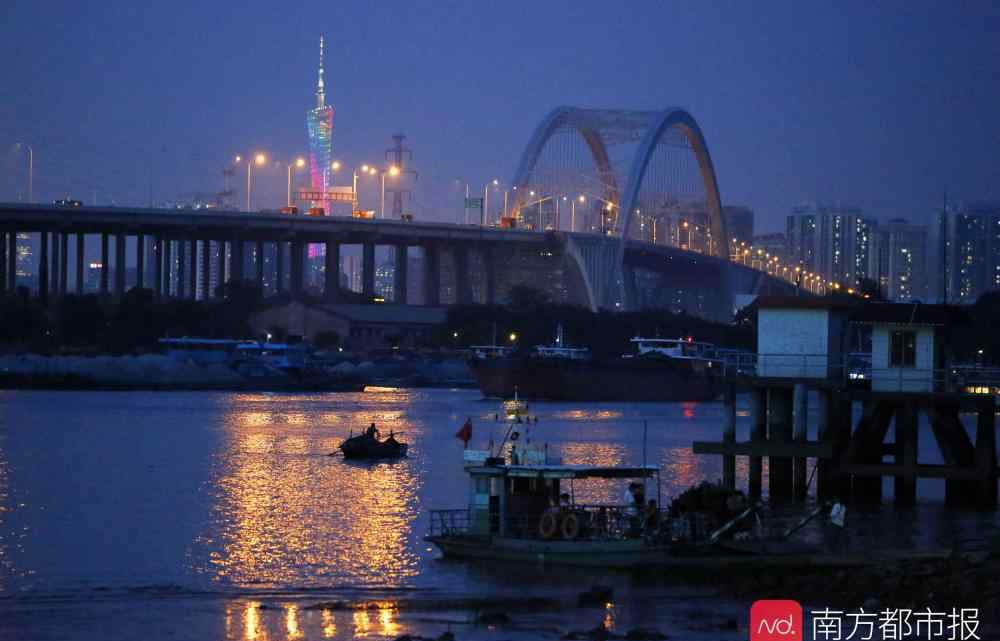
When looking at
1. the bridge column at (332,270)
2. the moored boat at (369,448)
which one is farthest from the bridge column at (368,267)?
the moored boat at (369,448)

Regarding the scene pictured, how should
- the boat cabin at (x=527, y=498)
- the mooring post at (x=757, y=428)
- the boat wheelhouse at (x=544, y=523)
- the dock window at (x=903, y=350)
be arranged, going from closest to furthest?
the boat wheelhouse at (x=544, y=523)
the boat cabin at (x=527, y=498)
the mooring post at (x=757, y=428)
the dock window at (x=903, y=350)

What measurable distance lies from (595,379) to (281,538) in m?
64.6

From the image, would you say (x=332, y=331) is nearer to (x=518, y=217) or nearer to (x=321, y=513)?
(x=518, y=217)

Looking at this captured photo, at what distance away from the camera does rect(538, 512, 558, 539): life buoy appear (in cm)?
2558

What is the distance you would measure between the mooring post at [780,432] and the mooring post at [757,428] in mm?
128

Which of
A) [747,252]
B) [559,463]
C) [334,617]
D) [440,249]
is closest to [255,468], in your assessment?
[559,463]

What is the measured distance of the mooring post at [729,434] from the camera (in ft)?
109

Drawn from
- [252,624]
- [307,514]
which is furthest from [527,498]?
[307,514]

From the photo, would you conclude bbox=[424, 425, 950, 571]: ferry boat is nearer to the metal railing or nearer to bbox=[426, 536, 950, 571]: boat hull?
bbox=[426, 536, 950, 571]: boat hull

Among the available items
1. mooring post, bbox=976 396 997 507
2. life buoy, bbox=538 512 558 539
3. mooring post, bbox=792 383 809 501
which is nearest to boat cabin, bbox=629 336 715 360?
mooring post, bbox=976 396 997 507

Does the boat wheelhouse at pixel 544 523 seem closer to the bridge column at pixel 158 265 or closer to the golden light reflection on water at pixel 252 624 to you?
the golden light reflection on water at pixel 252 624

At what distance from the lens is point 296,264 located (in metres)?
141

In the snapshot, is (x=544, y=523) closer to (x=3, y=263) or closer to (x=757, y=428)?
(x=757, y=428)

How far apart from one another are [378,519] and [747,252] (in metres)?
141
